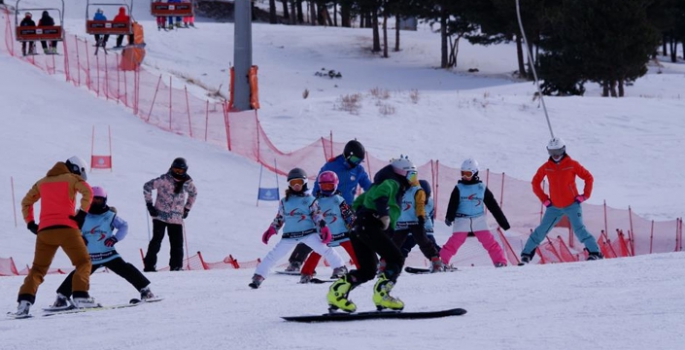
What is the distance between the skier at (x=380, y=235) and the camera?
10.3 meters

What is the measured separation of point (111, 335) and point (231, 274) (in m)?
4.91

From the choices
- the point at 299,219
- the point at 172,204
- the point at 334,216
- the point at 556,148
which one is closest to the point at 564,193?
the point at 556,148

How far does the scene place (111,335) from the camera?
33.6 feet

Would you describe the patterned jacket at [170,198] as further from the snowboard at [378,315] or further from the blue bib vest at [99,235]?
the snowboard at [378,315]

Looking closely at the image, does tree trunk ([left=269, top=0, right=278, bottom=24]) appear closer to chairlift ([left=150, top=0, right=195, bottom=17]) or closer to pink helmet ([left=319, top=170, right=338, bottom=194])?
chairlift ([left=150, top=0, right=195, bottom=17])

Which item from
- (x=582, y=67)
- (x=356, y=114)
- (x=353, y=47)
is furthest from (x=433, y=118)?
(x=353, y=47)

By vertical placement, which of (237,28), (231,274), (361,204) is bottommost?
(231,274)

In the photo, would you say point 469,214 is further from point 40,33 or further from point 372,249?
point 40,33

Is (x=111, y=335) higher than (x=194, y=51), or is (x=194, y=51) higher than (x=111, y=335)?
(x=194, y=51)

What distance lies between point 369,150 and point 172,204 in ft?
45.6

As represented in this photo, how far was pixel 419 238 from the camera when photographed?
14.1 meters

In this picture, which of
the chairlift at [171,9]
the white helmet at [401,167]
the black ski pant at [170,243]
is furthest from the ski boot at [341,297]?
the chairlift at [171,9]

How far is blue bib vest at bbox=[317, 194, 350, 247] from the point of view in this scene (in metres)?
13.6

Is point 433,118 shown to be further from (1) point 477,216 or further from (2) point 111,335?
(2) point 111,335
